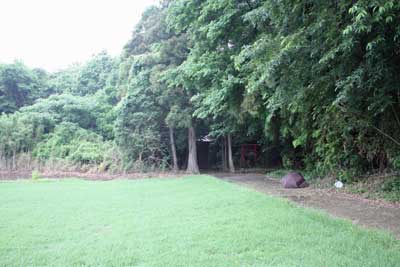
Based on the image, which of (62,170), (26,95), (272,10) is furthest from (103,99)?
(272,10)

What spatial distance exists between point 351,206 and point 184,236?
11.5ft

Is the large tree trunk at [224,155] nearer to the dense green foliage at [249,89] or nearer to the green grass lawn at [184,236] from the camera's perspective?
the dense green foliage at [249,89]

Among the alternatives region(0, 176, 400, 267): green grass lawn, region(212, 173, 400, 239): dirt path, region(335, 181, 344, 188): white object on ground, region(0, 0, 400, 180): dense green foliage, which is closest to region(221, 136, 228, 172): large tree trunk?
region(0, 0, 400, 180): dense green foliage

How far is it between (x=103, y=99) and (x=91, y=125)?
2172 mm

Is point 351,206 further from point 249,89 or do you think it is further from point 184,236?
point 184,236

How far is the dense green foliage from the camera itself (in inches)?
173

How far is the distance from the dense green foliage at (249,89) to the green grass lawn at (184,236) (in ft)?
6.83

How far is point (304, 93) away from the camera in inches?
214

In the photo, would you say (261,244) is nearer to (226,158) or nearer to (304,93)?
(304,93)

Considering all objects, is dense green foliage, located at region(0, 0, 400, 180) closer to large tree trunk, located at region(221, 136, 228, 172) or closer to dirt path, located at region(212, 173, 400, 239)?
large tree trunk, located at region(221, 136, 228, 172)

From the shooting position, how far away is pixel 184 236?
368 centimetres

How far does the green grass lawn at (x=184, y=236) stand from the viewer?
2934 mm

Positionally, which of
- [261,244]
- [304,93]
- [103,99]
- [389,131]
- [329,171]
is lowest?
[261,244]

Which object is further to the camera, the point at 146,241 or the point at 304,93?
the point at 304,93
